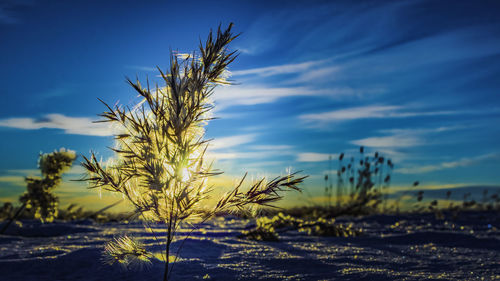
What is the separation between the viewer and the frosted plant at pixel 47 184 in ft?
24.1

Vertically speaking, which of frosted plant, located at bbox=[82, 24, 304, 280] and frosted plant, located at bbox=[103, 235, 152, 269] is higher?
frosted plant, located at bbox=[82, 24, 304, 280]

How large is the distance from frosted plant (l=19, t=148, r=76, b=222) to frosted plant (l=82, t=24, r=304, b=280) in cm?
460

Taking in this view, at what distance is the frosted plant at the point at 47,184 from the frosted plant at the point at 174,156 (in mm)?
4605

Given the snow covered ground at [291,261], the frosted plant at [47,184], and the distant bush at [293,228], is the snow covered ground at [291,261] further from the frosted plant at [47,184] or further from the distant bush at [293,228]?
the frosted plant at [47,184]

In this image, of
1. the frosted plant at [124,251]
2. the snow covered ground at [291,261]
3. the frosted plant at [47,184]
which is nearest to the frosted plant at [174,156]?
the frosted plant at [124,251]

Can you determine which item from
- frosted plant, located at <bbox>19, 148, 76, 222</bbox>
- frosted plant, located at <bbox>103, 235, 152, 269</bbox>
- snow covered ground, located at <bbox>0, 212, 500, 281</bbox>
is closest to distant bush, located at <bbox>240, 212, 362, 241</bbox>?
snow covered ground, located at <bbox>0, 212, 500, 281</bbox>

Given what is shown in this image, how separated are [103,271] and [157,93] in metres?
2.92

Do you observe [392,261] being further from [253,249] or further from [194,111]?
[194,111]

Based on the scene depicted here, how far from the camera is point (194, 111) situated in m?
3.24

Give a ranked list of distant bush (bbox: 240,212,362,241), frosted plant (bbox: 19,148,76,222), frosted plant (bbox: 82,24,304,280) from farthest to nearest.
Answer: distant bush (bbox: 240,212,362,241) < frosted plant (bbox: 19,148,76,222) < frosted plant (bbox: 82,24,304,280)

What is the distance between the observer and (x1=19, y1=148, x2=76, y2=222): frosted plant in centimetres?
736

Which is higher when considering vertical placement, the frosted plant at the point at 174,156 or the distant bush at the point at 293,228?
the frosted plant at the point at 174,156

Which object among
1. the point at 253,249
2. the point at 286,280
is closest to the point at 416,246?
the point at 253,249

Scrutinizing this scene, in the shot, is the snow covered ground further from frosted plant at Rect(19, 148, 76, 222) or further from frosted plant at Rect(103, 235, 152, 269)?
frosted plant at Rect(19, 148, 76, 222)
